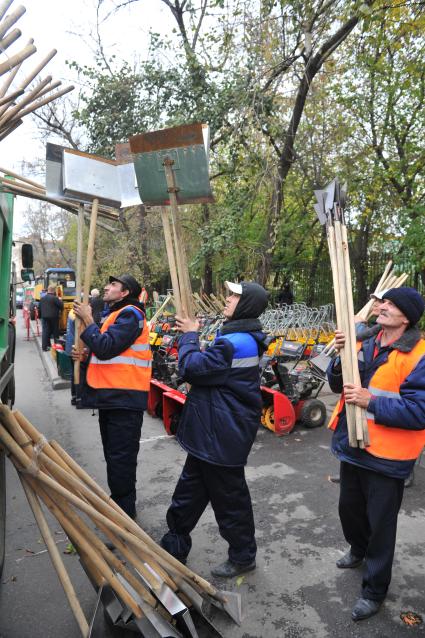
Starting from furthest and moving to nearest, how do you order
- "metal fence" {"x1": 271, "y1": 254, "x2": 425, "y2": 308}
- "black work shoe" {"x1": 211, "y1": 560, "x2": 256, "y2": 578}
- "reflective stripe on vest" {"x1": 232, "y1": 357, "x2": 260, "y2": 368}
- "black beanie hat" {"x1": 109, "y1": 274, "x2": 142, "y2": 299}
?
"metal fence" {"x1": 271, "y1": 254, "x2": 425, "y2": 308} < "black beanie hat" {"x1": 109, "y1": 274, "x2": 142, "y2": 299} < "black work shoe" {"x1": 211, "y1": 560, "x2": 256, "y2": 578} < "reflective stripe on vest" {"x1": 232, "y1": 357, "x2": 260, "y2": 368}

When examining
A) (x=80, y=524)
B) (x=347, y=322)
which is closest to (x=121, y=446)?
(x=80, y=524)

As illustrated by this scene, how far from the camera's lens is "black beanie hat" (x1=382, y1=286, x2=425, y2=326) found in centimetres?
261

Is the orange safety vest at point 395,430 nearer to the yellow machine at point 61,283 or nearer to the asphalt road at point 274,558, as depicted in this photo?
the asphalt road at point 274,558

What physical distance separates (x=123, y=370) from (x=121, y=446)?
55 cm

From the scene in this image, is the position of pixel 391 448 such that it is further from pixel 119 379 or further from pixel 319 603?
pixel 119 379

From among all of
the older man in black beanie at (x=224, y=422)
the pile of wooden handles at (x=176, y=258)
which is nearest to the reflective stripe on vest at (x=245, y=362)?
the older man in black beanie at (x=224, y=422)

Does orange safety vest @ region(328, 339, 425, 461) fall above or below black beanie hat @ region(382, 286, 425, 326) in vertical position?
below

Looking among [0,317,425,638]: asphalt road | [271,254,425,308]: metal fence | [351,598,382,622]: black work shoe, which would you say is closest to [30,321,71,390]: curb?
[0,317,425,638]: asphalt road

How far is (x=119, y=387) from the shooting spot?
339 centimetres

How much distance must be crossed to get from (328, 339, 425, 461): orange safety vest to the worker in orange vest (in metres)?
1.67

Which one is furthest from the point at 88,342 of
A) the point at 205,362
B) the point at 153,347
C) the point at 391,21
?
the point at 391,21

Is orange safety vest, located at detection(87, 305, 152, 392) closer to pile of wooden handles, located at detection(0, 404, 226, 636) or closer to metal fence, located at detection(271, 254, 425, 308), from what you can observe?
pile of wooden handles, located at detection(0, 404, 226, 636)

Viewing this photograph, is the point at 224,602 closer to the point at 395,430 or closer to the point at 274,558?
the point at 274,558

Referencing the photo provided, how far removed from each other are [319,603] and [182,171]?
2743mm
